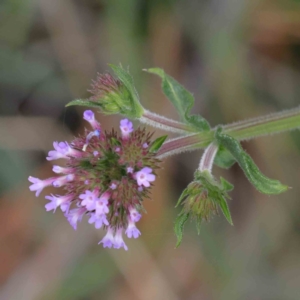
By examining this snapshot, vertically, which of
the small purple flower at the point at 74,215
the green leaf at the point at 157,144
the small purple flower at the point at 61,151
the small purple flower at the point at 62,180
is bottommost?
the small purple flower at the point at 74,215

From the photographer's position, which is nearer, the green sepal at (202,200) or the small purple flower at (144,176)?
the small purple flower at (144,176)

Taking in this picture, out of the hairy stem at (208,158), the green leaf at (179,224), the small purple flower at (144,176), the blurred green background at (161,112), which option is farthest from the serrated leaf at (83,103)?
the blurred green background at (161,112)

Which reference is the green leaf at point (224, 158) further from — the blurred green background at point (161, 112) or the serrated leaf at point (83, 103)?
the blurred green background at point (161, 112)

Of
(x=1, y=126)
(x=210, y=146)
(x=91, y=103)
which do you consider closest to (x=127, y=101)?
(x=91, y=103)

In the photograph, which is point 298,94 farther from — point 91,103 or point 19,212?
point 19,212

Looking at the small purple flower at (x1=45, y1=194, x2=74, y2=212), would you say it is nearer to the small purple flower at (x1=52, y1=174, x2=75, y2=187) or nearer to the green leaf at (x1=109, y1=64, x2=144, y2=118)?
the small purple flower at (x1=52, y1=174, x2=75, y2=187)

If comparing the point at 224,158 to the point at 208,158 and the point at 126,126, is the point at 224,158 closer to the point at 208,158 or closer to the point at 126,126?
the point at 208,158

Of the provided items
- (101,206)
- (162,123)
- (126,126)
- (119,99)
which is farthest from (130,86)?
(101,206)

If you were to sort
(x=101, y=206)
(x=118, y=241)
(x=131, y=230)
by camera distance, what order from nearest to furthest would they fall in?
(x=101, y=206) < (x=131, y=230) < (x=118, y=241)
